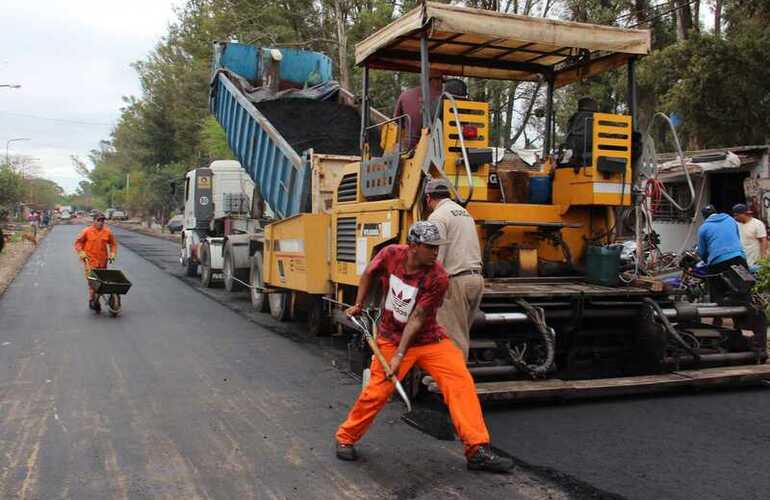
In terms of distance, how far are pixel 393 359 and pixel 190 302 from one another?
8916 millimetres

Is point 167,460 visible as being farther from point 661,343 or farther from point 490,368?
point 661,343

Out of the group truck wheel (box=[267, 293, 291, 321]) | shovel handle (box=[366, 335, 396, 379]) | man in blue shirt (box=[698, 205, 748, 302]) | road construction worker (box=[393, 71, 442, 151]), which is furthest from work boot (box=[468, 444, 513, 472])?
truck wheel (box=[267, 293, 291, 321])

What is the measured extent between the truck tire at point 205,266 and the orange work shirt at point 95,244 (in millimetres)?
3367

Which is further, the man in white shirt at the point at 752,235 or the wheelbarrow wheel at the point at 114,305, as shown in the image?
the wheelbarrow wheel at the point at 114,305

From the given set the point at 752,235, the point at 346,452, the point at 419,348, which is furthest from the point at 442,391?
the point at 752,235

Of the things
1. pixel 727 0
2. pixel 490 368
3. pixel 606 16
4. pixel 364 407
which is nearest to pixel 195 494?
pixel 364 407

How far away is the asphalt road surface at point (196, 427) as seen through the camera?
4.09m

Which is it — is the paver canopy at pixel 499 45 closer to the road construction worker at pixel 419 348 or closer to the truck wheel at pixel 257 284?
the road construction worker at pixel 419 348

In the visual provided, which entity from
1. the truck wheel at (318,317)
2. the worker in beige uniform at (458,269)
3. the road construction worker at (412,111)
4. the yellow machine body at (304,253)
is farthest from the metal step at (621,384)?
the truck wheel at (318,317)

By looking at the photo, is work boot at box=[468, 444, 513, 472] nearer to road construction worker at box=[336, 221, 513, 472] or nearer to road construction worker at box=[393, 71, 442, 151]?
road construction worker at box=[336, 221, 513, 472]

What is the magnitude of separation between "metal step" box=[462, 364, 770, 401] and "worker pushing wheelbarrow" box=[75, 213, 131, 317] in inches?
280

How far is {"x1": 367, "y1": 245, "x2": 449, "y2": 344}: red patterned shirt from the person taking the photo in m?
4.42

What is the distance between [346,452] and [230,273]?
973 centimetres

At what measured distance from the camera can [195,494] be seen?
3.97 meters
